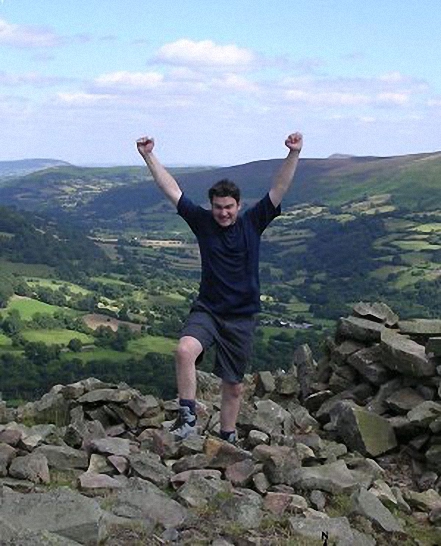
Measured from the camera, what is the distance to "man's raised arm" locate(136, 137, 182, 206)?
9141 millimetres

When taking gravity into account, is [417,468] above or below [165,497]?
below

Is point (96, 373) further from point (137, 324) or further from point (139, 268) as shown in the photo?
point (139, 268)

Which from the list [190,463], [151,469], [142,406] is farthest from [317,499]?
[142,406]

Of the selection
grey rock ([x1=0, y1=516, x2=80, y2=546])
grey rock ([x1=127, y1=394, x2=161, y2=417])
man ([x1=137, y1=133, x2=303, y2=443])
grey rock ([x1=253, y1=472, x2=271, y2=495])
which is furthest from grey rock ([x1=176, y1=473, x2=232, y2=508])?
grey rock ([x1=127, y1=394, x2=161, y2=417])

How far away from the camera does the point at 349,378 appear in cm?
1390

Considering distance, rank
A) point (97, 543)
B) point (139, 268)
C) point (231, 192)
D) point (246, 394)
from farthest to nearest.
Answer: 1. point (139, 268)
2. point (246, 394)
3. point (231, 192)
4. point (97, 543)

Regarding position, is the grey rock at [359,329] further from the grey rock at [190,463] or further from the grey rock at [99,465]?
the grey rock at [99,465]

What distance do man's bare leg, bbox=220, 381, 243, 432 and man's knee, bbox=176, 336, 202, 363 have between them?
3.21 ft

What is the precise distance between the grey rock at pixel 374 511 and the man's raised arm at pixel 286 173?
11.5 feet

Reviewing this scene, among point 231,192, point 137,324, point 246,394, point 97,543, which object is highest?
point 231,192

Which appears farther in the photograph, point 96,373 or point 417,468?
point 96,373

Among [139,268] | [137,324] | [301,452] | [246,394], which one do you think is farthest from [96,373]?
[139,268]

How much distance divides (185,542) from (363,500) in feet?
7.41

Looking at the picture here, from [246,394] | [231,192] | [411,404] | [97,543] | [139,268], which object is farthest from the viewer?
[139,268]
